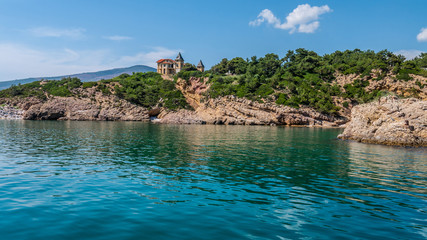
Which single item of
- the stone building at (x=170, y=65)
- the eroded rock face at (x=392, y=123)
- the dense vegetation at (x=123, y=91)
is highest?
the stone building at (x=170, y=65)

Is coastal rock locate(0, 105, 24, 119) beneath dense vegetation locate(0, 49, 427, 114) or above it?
beneath

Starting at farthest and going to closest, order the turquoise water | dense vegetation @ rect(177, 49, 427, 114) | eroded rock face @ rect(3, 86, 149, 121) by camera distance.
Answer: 1. eroded rock face @ rect(3, 86, 149, 121)
2. dense vegetation @ rect(177, 49, 427, 114)
3. the turquoise water

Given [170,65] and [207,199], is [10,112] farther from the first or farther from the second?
[207,199]

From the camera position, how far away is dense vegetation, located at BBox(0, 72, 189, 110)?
101250 millimetres

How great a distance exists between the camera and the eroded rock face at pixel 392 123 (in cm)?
3353

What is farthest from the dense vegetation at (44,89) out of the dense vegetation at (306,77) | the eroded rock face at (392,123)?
the eroded rock face at (392,123)

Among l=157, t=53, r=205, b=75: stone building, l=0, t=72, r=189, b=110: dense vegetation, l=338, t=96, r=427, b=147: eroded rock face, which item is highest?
l=157, t=53, r=205, b=75: stone building

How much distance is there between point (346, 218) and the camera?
986 centimetres

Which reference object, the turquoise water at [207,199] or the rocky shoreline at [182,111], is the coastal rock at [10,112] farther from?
the turquoise water at [207,199]

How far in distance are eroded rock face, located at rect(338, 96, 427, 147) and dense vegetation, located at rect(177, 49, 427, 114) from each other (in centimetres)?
4405

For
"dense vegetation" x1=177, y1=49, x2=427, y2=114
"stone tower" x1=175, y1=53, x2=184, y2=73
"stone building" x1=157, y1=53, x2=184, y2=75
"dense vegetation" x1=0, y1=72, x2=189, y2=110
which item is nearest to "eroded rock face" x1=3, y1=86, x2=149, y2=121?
"dense vegetation" x1=0, y1=72, x2=189, y2=110

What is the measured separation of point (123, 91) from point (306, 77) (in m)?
68.6

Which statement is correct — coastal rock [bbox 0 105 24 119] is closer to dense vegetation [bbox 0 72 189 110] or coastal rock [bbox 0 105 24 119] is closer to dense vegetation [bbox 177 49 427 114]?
dense vegetation [bbox 0 72 189 110]

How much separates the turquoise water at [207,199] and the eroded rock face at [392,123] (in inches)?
550
